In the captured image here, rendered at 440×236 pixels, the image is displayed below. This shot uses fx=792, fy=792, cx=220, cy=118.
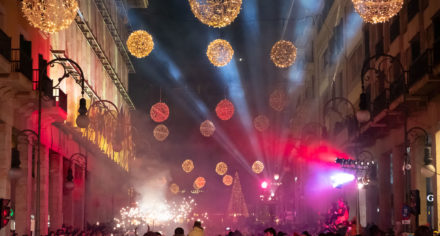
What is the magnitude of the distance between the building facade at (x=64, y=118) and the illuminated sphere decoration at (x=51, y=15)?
3.40ft

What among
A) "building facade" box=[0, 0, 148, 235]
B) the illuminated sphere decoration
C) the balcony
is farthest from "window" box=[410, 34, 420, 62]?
the balcony

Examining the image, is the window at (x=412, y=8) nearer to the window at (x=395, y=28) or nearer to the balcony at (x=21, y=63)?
the window at (x=395, y=28)

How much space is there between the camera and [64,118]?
3219 centimetres

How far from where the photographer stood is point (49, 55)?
33031mm

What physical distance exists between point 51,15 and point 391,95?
44.2 ft

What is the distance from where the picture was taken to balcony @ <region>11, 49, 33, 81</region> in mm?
24309

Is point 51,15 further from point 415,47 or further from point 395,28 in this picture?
point 395,28

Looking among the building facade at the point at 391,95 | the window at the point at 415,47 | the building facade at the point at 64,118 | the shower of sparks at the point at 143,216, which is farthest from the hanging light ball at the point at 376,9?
the shower of sparks at the point at 143,216

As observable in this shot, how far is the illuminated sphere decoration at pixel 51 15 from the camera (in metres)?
19.2

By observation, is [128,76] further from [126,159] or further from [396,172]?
[396,172]

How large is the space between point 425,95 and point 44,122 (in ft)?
50.0

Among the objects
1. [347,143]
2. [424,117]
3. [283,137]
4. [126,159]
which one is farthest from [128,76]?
[424,117]

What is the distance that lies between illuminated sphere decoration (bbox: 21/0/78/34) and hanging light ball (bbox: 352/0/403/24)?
686cm

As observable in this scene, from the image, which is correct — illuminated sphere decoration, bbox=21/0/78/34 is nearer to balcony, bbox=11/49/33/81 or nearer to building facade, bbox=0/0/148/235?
Answer: building facade, bbox=0/0/148/235
